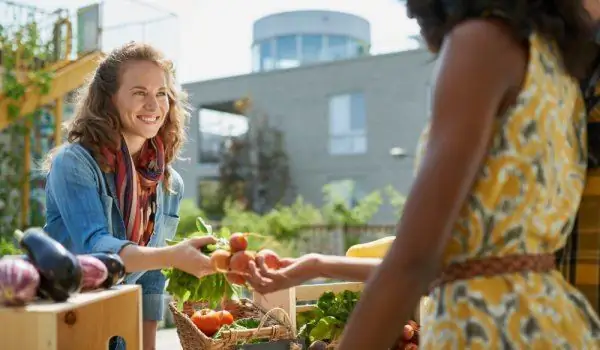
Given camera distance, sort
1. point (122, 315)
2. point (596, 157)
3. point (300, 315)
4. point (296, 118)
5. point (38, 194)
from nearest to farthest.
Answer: point (596, 157)
point (122, 315)
point (300, 315)
point (38, 194)
point (296, 118)

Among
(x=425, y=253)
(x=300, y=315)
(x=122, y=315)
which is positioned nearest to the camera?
(x=425, y=253)

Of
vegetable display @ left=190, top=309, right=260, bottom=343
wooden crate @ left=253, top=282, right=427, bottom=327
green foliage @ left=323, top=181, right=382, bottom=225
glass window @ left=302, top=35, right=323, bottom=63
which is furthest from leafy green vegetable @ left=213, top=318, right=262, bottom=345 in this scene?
glass window @ left=302, top=35, right=323, bottom=63

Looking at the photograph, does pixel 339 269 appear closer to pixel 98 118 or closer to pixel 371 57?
pixel 98 118

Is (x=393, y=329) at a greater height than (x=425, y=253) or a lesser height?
lesser

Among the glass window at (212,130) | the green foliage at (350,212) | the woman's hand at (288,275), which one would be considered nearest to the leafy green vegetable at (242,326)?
the woman's hand at (288,275)

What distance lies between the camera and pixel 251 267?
1.53 metres

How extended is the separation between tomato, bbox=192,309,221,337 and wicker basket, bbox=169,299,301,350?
44 mm

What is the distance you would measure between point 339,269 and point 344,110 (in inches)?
714

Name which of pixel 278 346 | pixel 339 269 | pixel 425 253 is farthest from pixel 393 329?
pixel 278 346

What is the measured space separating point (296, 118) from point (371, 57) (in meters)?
2.92

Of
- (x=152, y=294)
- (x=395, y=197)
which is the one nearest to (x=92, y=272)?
(x=152, y=294)

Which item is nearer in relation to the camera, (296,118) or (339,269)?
(339,269)

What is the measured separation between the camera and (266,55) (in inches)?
1075

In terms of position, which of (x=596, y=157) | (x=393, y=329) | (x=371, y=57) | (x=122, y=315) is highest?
(x=371, y=57)
